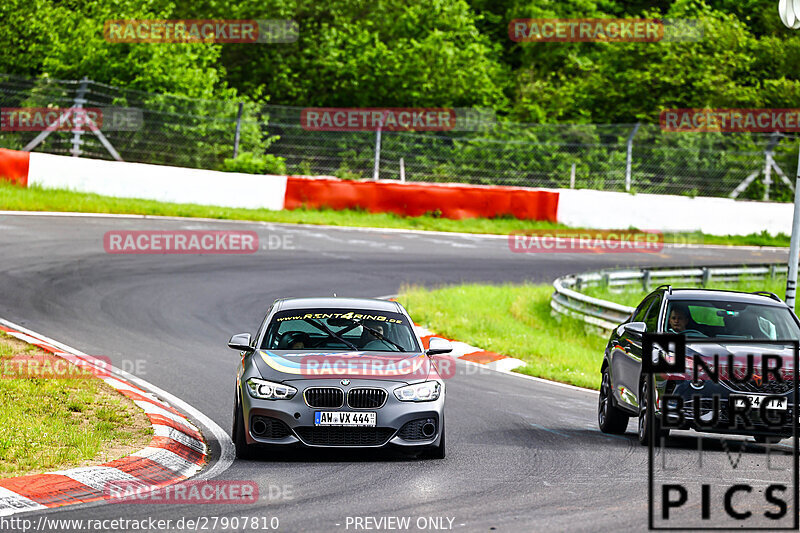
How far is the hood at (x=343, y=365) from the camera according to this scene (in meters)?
9.72

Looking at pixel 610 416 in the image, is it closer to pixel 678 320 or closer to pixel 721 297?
pixel 678 320

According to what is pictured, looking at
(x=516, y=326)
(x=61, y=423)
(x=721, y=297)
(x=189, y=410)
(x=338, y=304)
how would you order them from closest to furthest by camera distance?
(x=61, y=423) < (x=338, y=304) < (x=721, y=297) < (x=189, y=410) < (x=516, y=326)

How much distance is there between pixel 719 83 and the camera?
4116cm

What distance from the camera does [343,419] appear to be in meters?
9.50

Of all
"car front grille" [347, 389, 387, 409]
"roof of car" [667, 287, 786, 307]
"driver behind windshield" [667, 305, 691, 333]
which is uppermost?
"roof of car" [667, 287, 786, 307]

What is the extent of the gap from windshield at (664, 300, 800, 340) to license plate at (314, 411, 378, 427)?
3468mm

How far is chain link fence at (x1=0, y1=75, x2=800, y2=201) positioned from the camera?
29.7 metres

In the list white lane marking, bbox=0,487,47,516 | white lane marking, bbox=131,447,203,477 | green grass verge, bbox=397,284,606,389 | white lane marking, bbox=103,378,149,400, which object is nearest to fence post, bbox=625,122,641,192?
green grass verge, bbox=397,284,606,389

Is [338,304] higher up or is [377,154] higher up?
[377,154]

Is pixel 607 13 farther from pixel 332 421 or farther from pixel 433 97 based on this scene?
pixel 332 421

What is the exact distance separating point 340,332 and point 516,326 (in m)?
9.55

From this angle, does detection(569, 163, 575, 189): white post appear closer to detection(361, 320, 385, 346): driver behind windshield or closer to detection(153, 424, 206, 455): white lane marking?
detection(361, 320, 385, 346): driver behind windshield

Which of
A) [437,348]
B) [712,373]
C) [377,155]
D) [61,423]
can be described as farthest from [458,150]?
[61,423]

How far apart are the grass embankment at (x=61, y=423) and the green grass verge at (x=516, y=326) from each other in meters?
7.06
